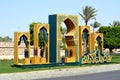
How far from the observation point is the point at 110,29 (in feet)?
218

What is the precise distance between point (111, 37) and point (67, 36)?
2810cm

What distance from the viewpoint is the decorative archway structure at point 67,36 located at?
35.2 m

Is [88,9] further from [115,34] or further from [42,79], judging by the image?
[42,79]

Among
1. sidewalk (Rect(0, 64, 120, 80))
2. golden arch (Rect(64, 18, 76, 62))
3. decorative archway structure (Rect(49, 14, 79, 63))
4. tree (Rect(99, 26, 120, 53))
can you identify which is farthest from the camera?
tree (Rect(99, 26, 120, 53))

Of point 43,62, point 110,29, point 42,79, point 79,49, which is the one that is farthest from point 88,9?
point 42,79

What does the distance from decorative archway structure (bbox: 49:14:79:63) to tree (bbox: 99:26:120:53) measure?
27.0 meters

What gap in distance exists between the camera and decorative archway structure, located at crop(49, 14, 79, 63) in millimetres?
35219

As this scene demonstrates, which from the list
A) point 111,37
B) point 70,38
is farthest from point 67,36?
point 111,37

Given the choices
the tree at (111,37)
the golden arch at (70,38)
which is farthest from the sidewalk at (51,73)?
the tree at (111,37)

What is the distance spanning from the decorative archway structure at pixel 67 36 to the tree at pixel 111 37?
27024 millimetres

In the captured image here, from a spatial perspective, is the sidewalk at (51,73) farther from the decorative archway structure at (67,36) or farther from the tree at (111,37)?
the tree at (111,37)

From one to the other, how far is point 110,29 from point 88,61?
30034 millimetres

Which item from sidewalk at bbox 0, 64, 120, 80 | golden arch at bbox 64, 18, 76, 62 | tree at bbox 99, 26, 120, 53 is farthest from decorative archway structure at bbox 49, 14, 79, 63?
tree at bbox 99, 26, 120, 53

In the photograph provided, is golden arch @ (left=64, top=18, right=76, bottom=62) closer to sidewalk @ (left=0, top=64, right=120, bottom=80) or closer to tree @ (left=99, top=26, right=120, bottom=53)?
sidewalk @ (left=0, top=64, right=120, bottom=80)
